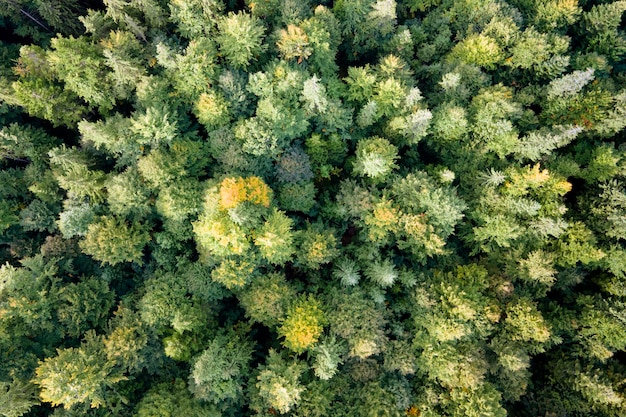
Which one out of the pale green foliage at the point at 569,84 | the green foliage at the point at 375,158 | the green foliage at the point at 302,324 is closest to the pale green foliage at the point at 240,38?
the green foliage at the point at 375,158

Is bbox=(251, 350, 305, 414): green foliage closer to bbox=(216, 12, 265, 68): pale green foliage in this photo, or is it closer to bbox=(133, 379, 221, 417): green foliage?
bbox=(133, 379, 221, 417): green foliage

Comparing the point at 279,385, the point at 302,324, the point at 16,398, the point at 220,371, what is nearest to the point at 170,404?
the point at 220,371

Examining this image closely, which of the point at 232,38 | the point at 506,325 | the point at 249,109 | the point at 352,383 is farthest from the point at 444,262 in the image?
the point at 232,38

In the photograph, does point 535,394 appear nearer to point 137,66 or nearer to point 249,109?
point 249,109

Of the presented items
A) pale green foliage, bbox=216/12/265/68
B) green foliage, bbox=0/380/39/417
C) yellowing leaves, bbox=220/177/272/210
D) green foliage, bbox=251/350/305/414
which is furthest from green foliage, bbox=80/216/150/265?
pale green foliage, bbox=216/12/265/68

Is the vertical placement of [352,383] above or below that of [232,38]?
below

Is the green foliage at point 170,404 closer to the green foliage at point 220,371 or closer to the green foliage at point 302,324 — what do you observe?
the green foliage at point 220,371
